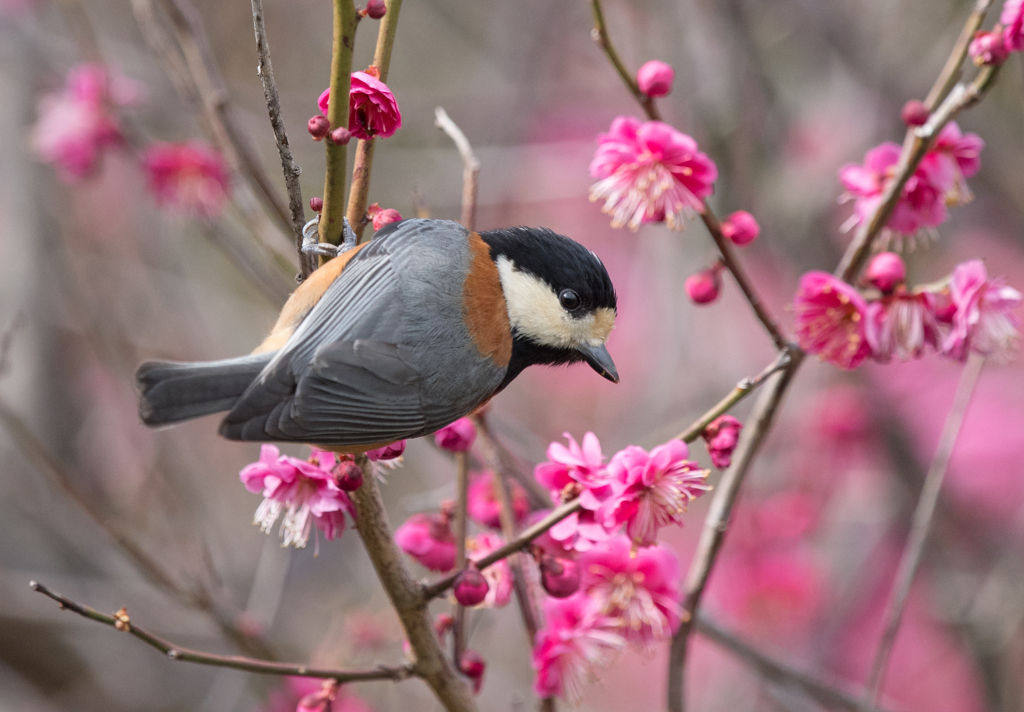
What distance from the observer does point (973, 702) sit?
11.9ft

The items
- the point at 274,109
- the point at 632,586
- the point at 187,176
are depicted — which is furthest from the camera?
the point at 187,176

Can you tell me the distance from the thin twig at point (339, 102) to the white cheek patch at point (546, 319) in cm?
56

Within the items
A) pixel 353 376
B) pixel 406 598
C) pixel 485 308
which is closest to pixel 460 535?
pixel 406 598

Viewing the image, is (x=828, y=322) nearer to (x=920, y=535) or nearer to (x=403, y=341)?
(x=920, y=535)

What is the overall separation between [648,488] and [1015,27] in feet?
3.30

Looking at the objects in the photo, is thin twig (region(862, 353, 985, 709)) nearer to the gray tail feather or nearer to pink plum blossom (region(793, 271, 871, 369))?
pink plum blossom (region(793, 271, 871, 369))

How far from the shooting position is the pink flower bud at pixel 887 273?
5.62 ft

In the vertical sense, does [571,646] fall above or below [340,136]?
below

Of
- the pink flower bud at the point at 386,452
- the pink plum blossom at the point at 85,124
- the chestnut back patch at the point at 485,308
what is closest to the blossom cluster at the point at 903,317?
the chestnut back patch at the point at 485,308

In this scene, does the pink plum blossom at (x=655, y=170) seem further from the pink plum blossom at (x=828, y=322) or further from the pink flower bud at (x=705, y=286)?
the pink plum blossom at (x=828, y=322)

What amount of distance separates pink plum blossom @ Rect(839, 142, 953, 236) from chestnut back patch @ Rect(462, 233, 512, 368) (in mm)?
745

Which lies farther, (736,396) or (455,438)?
(455,438)

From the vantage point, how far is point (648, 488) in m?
1.57

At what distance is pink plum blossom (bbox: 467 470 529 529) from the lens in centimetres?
180
